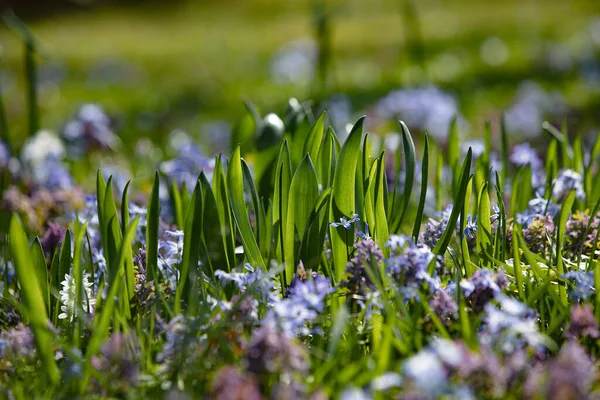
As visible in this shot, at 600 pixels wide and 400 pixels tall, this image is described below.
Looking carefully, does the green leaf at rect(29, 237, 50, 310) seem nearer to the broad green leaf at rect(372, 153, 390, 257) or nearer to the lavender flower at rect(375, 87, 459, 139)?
the broad green leaf at rect(372, 153, 390, 257)

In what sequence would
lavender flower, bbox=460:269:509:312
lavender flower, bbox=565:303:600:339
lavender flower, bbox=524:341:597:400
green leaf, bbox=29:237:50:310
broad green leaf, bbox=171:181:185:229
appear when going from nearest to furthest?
1. lavender flower, bbox=524:341:597:400
2. lavender flower, bbox=565:303:600:339
3. lavender flower, bbox=460:269:509:312
4. green leaf, bbox=29:237:50:310
5. broad green leaf, bbox=171:181:185:229

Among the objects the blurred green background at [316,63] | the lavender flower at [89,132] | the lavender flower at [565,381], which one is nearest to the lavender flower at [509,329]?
the lavender flower at [565,381]

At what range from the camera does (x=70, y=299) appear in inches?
72.9

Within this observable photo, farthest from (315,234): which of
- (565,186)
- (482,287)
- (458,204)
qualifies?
(565,186)

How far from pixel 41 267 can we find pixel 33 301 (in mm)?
337

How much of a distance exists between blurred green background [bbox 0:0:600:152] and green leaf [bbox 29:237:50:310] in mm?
1862

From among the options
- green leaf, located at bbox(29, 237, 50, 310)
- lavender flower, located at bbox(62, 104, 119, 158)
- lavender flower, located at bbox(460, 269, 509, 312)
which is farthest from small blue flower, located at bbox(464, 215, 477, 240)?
lavender flower, located at bbox(62, 104, 119, 158)

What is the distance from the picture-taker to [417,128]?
12.6ft

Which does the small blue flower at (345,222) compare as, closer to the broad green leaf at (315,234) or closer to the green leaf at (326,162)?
the broad green leaf at (315,234)

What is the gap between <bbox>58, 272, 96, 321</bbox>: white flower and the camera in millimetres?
1854

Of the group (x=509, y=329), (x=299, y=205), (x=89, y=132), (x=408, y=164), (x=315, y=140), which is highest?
(x=89, y=132)

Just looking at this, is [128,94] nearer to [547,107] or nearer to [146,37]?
[547,107]

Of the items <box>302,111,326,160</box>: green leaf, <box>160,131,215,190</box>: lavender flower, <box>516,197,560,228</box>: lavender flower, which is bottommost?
<box>516,197,560,228</box>: lavender flower

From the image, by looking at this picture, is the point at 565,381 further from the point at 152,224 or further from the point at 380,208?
the point at 152,224
